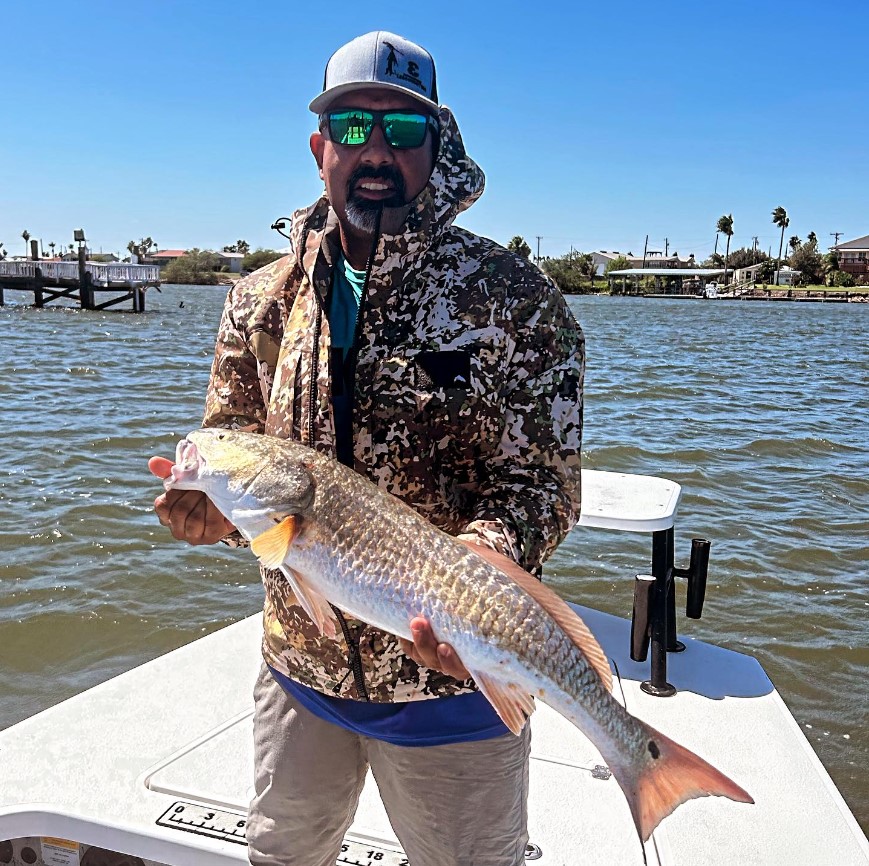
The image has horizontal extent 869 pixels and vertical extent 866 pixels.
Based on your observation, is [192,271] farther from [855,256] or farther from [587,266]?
[855,256]

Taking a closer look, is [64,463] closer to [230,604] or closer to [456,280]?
[230,604]

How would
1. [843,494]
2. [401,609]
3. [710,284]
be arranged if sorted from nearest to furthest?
[401,609] < [843,494] < [710,284]

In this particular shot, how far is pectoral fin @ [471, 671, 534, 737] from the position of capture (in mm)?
2365

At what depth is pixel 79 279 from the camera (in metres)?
54.8

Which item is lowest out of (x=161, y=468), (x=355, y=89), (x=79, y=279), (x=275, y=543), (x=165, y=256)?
(x=275, y=543)

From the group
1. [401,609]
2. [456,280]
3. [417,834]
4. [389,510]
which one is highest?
[456,280]

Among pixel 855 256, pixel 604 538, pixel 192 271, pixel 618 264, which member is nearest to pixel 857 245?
pixel 855 256

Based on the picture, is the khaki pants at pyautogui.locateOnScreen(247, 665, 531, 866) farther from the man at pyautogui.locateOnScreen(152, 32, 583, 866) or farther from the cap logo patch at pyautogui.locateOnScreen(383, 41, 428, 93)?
the cap logo patch at pyautogui.locateOnScreen(383, 41, 428, 93)

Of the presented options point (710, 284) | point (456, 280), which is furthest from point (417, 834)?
point (710, 284)

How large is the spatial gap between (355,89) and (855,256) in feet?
544

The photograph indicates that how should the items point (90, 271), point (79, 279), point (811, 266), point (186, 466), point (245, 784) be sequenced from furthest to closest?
point (811, 266) → point (90, 271) → point (79, 279) → point (245, 784) → point (186, 466)

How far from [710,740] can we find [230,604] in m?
5.86

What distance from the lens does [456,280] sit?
107 inches

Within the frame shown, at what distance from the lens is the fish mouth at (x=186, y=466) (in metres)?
2.60
